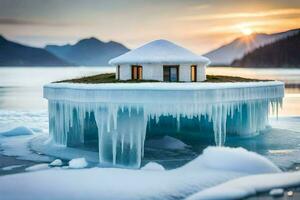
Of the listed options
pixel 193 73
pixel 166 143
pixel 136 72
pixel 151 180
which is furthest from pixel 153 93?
pixel 166 143

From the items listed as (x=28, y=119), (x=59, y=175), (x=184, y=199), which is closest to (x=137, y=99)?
(x=59, y=175)

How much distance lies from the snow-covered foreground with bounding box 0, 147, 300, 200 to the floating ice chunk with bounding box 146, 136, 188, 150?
850 cm

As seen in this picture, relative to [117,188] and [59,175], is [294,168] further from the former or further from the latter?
[59,175]

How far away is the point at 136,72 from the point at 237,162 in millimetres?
12175

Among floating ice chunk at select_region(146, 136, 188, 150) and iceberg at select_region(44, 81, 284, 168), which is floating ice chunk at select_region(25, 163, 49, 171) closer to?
iceberg at select_region(44, 81, 284, 168)

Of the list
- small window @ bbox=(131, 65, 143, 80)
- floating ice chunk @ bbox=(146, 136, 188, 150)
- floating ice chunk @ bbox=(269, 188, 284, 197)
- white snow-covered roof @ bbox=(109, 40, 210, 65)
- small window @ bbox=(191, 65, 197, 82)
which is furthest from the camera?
floating ice chunk @ bbox=(146, 136, 188, 150)

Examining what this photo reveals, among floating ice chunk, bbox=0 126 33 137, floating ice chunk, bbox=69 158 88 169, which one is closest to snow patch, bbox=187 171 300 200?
floating ice chunk, bbox=69 158 88 169

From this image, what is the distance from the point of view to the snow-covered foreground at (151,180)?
25.7m

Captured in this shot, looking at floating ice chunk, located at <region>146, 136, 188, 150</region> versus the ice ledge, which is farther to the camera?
floating ice chunk, located at <region>146, 136, 188, 150</region>

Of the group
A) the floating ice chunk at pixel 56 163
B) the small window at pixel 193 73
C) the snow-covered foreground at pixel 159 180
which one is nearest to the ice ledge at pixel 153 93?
the snow-covered foreground at pixel 159 180

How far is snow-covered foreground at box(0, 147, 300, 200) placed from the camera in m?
25.7

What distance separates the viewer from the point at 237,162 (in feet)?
98.4

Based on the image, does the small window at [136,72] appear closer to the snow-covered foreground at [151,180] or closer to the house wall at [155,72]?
the house wall at [155,72]

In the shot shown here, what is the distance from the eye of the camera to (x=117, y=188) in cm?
2636
